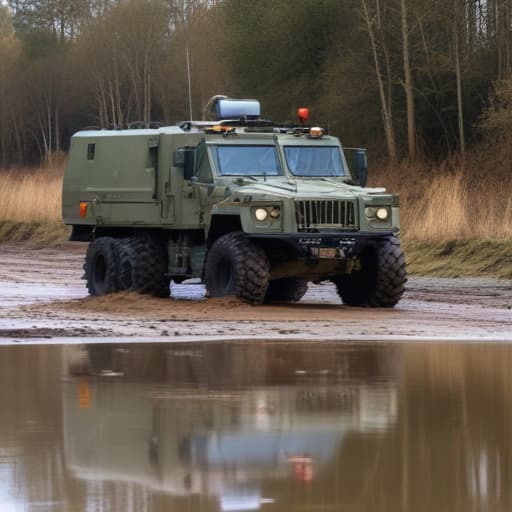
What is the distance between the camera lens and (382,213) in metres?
18.2

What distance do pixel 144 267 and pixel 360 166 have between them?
2965 millimetres

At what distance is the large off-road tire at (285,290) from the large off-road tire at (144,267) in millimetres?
1325

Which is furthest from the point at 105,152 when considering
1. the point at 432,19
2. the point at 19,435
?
the point at 432,19

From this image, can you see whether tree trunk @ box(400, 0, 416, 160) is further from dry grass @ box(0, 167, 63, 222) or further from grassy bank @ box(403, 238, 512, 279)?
grassy bank @ box(403, 238, 512, 279)

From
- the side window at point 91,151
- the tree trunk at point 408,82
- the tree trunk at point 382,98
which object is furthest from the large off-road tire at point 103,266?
the tree trunk at point 382,98

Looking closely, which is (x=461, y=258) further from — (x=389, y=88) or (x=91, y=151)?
(x=389, y=88)

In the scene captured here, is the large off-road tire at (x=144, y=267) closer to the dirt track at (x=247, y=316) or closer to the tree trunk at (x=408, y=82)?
the dirt track at (x=247, y=316)

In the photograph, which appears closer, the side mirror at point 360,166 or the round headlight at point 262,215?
the round headlight at point 262,215

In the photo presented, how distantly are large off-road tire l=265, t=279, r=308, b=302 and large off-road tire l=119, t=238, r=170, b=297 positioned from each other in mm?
1325

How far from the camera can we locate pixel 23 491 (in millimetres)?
6754

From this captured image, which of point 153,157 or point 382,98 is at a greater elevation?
point 382,98

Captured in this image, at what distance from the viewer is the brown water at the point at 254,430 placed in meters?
6.73

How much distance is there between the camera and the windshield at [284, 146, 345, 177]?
19.3 m


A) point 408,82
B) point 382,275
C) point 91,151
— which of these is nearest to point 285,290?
point 382,275
